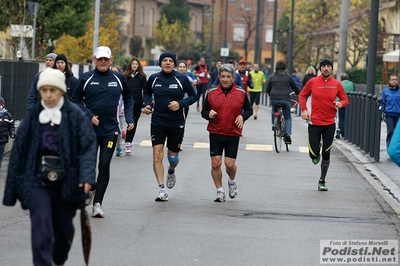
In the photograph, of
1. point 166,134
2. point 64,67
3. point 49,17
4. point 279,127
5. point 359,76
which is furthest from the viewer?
point 359,76

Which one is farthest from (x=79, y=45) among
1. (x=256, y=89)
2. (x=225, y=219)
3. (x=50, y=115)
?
(x=50, y=115)

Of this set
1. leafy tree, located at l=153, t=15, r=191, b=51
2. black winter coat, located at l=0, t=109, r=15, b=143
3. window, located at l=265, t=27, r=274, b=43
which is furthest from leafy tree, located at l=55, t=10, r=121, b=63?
window, located at l=265, t=27, r=274, b=43

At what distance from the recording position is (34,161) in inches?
259

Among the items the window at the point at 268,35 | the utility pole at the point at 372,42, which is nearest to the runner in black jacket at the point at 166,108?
the utility pole at the point at 372,42

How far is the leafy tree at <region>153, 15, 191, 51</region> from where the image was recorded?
284 feet

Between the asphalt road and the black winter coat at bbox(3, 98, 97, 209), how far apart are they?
1.42 m

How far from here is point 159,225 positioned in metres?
9.92

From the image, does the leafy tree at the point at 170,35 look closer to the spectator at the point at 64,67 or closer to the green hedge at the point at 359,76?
the green hedge at the point at 359,76

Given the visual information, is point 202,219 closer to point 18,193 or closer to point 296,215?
point 296,215

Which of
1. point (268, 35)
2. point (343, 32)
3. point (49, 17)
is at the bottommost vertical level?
point (343, 32)

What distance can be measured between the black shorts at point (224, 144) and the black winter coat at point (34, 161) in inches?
198

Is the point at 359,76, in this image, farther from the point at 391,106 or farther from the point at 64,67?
the point at 64,67

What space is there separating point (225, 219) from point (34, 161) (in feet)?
13.9

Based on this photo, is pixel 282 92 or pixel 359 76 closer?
pixel 282 92
